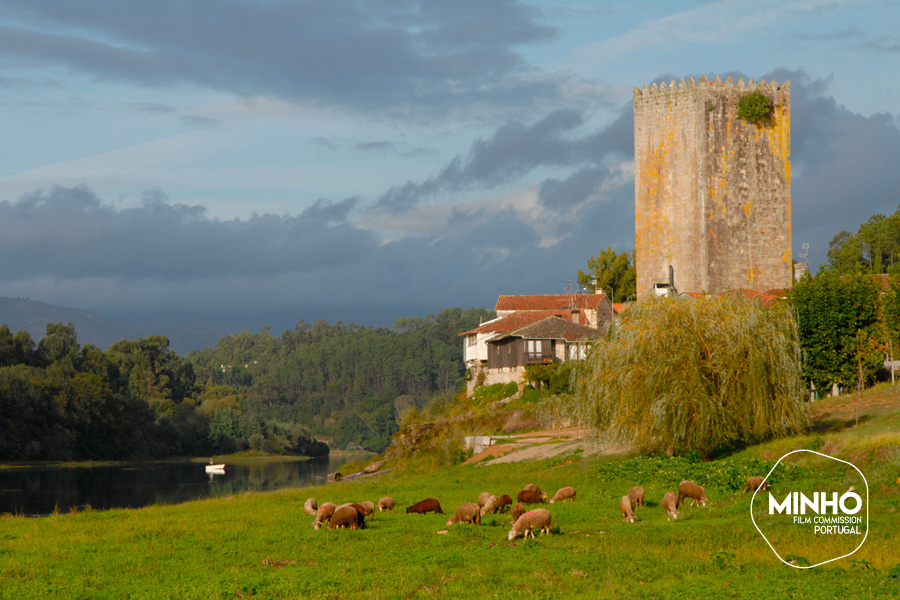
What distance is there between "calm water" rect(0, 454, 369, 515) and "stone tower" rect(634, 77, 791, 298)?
97.7 feet

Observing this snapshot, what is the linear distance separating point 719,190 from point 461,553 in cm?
3971

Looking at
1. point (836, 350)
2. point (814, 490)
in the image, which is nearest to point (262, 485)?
point (836, 350)

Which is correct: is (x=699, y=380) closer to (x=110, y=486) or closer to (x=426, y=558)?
(x=426, y=558)

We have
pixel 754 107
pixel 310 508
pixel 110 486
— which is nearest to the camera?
pixel 310 508

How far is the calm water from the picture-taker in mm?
54969

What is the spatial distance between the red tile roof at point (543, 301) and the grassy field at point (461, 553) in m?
57.4

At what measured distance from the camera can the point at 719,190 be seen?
53.3m

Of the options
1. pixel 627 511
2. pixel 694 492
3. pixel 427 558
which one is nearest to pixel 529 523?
pixel 427 558

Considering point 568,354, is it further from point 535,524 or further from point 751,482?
point 535,524

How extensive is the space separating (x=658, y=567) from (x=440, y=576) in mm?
3760

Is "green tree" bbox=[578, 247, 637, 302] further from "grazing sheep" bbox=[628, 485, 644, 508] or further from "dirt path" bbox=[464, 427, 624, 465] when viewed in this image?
"grazing sheep" bbox=[628, 485, 644, 508]

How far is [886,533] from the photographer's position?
18.4 metres

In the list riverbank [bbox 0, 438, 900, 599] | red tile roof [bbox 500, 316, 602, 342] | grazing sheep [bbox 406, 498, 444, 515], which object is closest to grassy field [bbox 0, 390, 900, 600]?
riverbank [bbox 0, 438, 900, 599]

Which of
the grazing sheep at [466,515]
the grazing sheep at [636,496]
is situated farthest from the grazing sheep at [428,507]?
the grazing sheep at [636,496]
